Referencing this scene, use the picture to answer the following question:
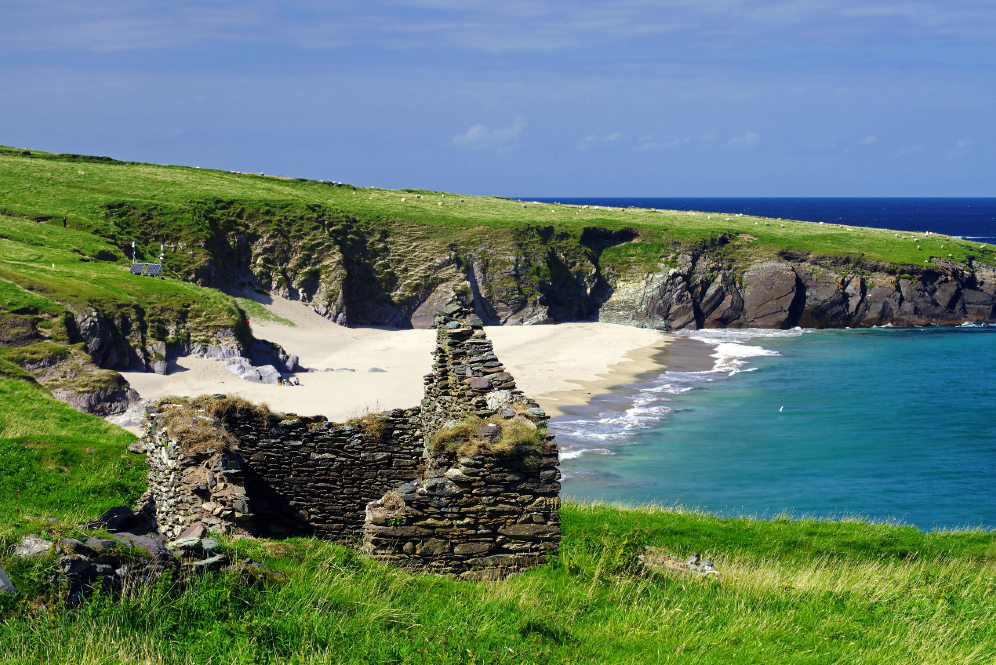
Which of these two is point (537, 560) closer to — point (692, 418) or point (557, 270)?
point (692, 418)

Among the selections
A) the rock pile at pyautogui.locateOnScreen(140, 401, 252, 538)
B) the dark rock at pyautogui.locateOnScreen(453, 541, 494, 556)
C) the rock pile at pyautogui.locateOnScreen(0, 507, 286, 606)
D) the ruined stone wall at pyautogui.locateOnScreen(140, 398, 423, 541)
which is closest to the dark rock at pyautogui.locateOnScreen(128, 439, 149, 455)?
the ruined stone wall at pyautogui.locateOnScreen(140, 398, 423, 541)

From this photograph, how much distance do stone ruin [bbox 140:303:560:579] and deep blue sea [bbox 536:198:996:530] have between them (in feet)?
53.2

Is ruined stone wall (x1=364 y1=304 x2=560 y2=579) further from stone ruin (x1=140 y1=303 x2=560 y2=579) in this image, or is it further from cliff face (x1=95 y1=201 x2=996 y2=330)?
cliff face (x1=95 y1=201 x2=996 y2=330)

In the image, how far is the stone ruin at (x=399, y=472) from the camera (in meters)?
9.23

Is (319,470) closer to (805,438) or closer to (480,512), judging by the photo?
(480,512)

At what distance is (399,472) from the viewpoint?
13477mm

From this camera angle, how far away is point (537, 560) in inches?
370

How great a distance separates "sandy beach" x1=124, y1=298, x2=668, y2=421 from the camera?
39.8 m

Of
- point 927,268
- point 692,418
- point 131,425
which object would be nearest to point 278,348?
point 131,425

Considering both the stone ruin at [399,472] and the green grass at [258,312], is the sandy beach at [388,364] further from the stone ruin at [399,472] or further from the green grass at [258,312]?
the stone ruin at [399,472]

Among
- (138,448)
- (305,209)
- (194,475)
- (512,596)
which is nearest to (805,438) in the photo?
(138,448)

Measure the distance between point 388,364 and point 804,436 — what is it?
87.3 ft

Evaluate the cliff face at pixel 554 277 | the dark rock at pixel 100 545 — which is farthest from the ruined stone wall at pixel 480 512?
the cliff face at pixel 554 277

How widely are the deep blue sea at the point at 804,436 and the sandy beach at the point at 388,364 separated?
145 inches
